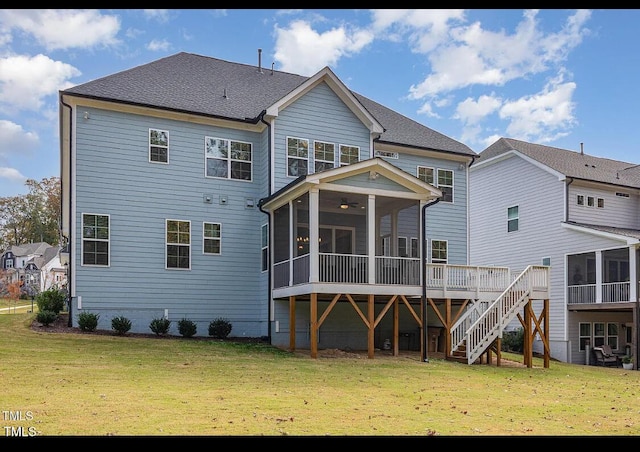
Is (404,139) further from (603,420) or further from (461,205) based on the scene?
(603,420)

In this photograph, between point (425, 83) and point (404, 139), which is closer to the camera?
point (404, 139)

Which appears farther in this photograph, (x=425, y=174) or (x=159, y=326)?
(x=425, y=174)

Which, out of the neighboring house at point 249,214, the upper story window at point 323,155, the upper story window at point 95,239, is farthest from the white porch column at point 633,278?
the upper story window at point 95,239

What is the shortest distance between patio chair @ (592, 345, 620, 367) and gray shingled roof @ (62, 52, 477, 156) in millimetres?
9803

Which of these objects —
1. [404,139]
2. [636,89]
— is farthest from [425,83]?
[636,89]

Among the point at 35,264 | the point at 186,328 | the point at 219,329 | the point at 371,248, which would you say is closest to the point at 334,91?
the point at 371,248

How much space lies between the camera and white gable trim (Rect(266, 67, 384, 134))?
1798 centimetres

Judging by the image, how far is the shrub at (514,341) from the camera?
23.2m

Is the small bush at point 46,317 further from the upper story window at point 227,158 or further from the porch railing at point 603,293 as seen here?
the porch railing at point 603,293

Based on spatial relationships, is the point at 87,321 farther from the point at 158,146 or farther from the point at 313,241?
the point at 313,241

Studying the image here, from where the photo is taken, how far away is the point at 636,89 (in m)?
18.7

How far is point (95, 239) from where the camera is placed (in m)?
16.3

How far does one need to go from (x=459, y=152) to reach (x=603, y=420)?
13.7 meters

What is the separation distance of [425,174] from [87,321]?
40.2ft
